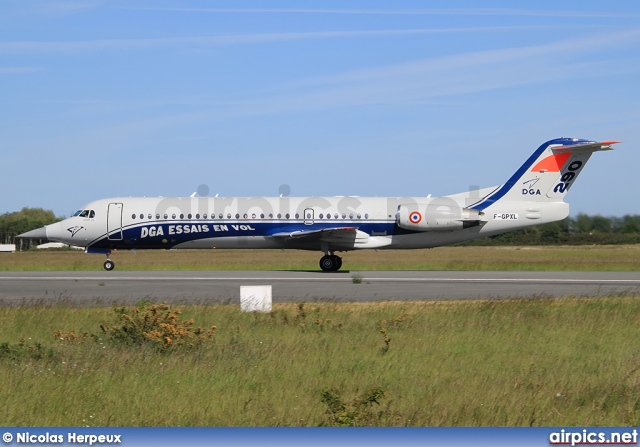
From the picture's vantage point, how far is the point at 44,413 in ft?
28.8

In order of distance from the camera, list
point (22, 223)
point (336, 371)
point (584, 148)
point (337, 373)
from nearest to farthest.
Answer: point (337, 373)
point (336, 371)
point (584, 148)
point (22, 223)

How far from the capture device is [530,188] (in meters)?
34.9

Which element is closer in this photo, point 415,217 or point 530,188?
point 415,217

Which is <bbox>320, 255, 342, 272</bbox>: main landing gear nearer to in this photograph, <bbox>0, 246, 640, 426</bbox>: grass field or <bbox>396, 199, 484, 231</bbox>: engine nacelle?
<bbox>396, 199, 484, 231</bbox>: engine nacelle

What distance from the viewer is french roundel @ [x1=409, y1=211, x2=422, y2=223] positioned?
1346 inches

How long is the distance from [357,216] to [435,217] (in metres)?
3.43

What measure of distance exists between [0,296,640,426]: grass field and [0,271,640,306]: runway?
5.05 metres

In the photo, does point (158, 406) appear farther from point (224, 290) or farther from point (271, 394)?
point (224, 290)

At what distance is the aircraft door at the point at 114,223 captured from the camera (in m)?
36.0

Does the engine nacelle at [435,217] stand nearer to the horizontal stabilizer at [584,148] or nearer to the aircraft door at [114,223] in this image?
the horizontal stabilizer at [584,148]

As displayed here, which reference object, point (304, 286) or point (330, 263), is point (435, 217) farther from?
point (304, 286)

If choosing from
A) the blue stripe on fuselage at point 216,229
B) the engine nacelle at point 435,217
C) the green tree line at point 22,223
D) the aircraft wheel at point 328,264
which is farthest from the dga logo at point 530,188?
the green tree line at point 22,223

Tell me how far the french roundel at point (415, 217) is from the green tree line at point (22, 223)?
56334mm

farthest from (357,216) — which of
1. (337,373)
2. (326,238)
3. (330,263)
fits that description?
(337,373)
